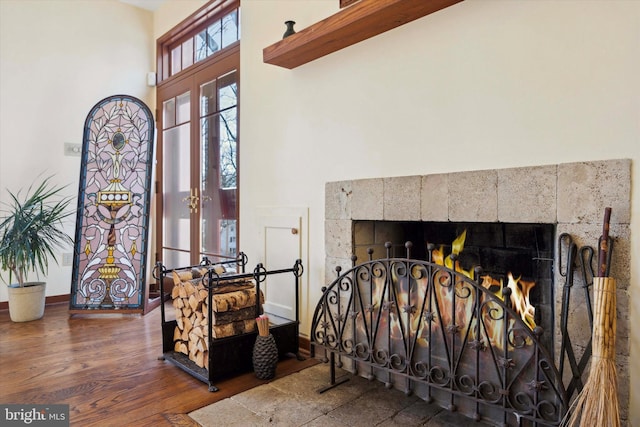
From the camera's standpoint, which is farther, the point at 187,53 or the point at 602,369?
the point at 187,53

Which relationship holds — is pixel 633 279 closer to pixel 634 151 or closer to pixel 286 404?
pixel 634 151

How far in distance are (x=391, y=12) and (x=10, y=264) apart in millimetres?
3397

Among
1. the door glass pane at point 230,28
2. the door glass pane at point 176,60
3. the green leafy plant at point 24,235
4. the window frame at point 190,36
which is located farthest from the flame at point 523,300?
the door glass pane at point 176,60

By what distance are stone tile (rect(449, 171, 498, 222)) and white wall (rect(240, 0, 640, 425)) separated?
6 centimetres

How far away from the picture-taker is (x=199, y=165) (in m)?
3.74

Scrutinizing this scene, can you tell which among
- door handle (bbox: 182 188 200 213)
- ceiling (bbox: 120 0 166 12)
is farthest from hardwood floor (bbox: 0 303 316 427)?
ceiling (bbox: 120 0 166 12)

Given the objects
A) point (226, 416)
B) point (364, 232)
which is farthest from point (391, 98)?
point (226, 416)

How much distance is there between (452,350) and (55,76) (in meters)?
4.18

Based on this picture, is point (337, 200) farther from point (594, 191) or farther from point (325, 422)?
point (594, 191)

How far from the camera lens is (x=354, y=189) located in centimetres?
222

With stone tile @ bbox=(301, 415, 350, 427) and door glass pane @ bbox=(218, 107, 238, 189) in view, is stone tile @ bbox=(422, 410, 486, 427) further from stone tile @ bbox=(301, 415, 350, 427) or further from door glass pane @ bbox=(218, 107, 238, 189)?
door glass pane @ bbox=(218, 107, 238, 189)

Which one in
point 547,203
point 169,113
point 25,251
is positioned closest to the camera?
point 547,203

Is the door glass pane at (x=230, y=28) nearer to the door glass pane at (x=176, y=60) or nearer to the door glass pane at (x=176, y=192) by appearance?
the door glass pane at (x=176, y=192)

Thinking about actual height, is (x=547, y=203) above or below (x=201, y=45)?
below
